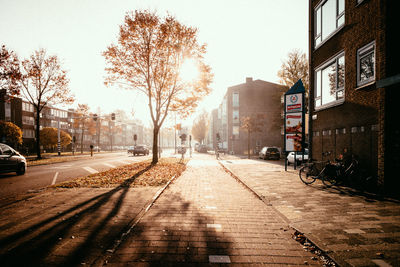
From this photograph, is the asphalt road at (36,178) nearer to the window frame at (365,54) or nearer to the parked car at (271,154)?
the window frame at (365,54)

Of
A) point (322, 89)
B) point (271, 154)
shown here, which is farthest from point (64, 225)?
point (271, 154)

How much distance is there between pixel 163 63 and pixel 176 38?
199 cm

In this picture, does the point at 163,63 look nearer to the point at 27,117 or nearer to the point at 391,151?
the point at 391,151

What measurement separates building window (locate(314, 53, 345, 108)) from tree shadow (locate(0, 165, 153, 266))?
10.0 metres

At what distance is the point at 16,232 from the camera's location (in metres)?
3.81

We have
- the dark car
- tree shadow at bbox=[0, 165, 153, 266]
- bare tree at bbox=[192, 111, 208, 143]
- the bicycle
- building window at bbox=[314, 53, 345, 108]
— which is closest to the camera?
tree shadow at bbox=[0, 165, 153, 266]

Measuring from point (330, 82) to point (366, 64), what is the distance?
2.49 metres

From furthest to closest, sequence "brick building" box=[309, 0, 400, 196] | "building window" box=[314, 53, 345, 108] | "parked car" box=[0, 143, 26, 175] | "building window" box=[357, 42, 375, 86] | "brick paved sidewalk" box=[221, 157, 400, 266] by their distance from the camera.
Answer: "parked car" box=[0, 143, 26, 175] < "building window" box=[314, 53, 345, 108] < "building window" box=[357, 42, 375, 86] < "brick building" box=[309, 0, 400, 196] < "brick paved sidewalk" box=[221, 157, 400, 266]

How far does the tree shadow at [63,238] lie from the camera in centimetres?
298

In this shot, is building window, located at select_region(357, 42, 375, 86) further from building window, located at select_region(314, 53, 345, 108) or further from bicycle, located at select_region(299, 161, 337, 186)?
bicycle, located at select_region(299, 161, 337, 186)

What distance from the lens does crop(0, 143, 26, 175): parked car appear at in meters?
10.6

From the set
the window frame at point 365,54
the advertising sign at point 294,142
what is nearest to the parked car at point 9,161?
the advertising sign at point 294,142

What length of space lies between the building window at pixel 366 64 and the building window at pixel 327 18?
6.96 ft

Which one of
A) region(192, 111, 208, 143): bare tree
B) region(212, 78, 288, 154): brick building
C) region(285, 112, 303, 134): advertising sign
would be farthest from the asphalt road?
region(192, 111, 208, 143): bare tree
